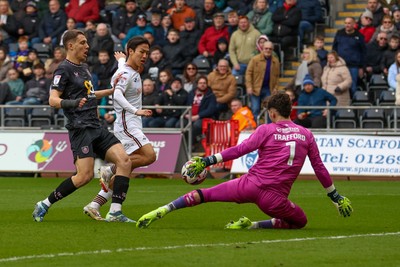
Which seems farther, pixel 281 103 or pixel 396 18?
pixel 396 18

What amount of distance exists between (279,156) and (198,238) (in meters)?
1.42

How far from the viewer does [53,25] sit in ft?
108

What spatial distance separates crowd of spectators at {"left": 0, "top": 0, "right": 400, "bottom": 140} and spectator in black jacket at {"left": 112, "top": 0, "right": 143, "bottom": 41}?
27 mm

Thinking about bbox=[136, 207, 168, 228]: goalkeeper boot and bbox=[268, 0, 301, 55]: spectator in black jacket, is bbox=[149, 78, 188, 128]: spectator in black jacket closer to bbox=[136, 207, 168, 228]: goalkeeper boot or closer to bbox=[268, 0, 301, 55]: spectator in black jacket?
bbox=[268, 0, 301, 55]: spectator in black jacket

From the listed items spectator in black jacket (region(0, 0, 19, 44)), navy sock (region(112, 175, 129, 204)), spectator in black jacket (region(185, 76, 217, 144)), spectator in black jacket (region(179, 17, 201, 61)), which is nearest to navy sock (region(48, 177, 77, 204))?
navy sock (region(112, 175, 129, 204))

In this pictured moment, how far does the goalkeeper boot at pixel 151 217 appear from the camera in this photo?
13234 mm

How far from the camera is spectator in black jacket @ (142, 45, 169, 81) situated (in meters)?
29.2

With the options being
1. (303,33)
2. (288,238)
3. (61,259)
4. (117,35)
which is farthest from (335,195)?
(117,35)

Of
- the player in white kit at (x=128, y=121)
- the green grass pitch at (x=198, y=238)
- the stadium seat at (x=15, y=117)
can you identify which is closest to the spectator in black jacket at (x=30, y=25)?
the stadium seat at (x=15, y=117)

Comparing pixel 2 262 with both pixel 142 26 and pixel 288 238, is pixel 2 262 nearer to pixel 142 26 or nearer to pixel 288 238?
pixel 288 238

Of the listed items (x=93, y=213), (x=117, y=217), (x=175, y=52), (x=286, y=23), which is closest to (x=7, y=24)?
(x=175, y=52)

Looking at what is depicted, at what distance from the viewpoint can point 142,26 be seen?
30.8 metres

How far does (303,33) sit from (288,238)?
57.4ft

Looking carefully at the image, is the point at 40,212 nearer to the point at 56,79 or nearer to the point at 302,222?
the point at 56,79
